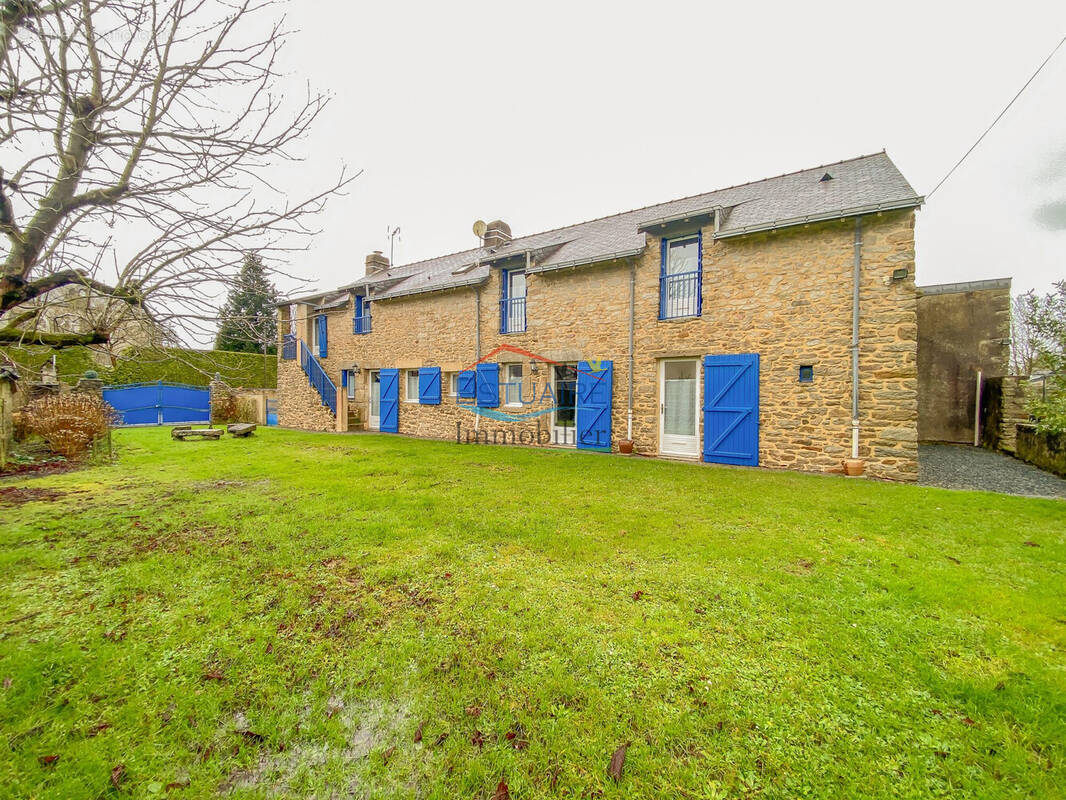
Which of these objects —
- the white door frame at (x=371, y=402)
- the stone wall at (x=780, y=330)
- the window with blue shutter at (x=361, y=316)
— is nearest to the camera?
the stone wall at (x=780, y=330)

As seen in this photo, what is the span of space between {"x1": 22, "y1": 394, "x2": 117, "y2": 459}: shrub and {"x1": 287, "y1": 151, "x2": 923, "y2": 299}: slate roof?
25.9ft

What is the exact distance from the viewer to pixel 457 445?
437 inches

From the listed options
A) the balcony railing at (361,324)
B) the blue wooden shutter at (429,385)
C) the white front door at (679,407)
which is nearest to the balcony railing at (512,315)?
the blue wooden shutter at (429,385)

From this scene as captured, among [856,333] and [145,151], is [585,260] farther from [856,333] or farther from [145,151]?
[145,151]

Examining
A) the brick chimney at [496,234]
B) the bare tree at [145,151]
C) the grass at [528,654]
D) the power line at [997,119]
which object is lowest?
the grass at [528,654]

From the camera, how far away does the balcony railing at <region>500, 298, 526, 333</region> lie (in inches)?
451

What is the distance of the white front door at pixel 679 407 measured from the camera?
29.6ft

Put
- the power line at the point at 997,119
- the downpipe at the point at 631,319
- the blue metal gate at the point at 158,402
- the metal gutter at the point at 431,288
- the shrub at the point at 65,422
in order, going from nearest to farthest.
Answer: the power line at the point at 997,119 < the shrub at the point at 65,422 < the downpipe at the point at 631,319 < the metal gutter at the point at 431,288 < the blue metal gate at the point at 158,402

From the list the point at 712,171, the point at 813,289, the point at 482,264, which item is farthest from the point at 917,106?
the point at 482,264

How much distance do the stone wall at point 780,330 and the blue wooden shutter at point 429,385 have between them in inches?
73.5

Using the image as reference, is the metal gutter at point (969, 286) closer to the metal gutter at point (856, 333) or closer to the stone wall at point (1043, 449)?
the stone wall at point (1043, 449)

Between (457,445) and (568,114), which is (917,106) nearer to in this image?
(568,114)

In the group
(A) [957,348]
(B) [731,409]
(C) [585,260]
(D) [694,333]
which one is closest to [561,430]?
(D) [694,333]
